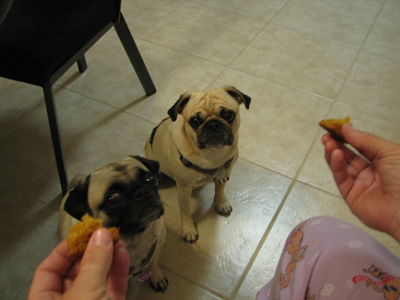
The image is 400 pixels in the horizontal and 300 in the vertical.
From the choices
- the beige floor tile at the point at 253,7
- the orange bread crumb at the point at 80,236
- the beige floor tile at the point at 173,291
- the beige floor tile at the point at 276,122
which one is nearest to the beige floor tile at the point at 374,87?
the beige floor tile at the point at 276,122

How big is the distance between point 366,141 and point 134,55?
1634 millimetres

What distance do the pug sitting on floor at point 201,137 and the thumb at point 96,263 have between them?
586mm

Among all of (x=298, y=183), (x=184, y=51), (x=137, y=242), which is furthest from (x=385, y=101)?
(x=137, y=242)

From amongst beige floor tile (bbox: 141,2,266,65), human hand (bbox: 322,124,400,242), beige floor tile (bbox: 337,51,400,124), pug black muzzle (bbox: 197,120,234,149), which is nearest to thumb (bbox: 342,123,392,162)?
human hand (bbox: 322,124,400,242)

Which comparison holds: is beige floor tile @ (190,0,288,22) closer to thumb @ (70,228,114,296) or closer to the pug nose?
the pug nose

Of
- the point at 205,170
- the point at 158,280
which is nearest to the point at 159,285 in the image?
the point at 158,280

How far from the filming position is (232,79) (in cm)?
226

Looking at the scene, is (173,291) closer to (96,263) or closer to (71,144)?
(96,263)

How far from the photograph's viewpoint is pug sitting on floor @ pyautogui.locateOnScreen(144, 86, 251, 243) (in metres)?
1.19

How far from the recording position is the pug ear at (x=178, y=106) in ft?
4.00

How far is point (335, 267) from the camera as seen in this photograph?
0.81 metres

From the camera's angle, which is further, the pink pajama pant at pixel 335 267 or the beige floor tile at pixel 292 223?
the beige floor tile at pixel 292 223

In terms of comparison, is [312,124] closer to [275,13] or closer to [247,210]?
[247,210]

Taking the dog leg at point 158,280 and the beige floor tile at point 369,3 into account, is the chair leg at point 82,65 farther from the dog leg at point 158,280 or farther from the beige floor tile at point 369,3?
the beige floor tile at point 369,3
